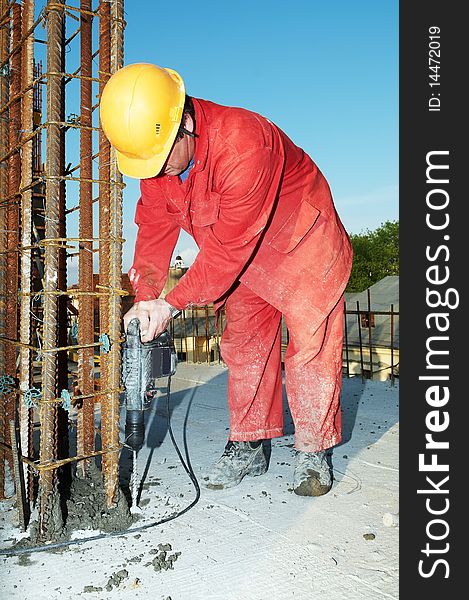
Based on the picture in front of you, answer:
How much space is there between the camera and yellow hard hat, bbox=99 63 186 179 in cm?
209

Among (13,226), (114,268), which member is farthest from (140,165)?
(13,226)

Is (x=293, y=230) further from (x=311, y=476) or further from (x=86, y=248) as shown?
(x=311, y=476)

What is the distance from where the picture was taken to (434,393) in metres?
2.25

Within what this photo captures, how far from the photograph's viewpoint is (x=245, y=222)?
7.37 ft

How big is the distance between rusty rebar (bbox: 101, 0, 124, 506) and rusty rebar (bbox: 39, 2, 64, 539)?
0.25 m

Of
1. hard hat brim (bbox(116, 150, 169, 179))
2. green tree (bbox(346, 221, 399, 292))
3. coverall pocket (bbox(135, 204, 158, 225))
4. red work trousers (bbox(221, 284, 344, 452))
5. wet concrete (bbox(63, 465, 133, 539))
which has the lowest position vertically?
wet concrete (bbox(63, 465, 133, 539))

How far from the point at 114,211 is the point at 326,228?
3.43ft

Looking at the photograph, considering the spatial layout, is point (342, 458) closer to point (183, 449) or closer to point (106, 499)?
point (183, 449)

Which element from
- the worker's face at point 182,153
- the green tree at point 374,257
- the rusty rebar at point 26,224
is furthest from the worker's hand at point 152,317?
the green tree at point 374,257

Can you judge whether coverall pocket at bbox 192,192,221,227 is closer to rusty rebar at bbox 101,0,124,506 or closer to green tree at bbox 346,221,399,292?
rusty rebar at bbox 101,0,124,506

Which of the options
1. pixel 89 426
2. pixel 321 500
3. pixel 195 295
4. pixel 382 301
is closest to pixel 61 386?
pixel 89 426

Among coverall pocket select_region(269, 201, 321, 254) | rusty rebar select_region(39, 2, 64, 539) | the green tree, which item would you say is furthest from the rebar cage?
the green tree

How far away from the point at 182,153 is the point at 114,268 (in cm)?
56

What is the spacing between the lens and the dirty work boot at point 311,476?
265 centimetres
